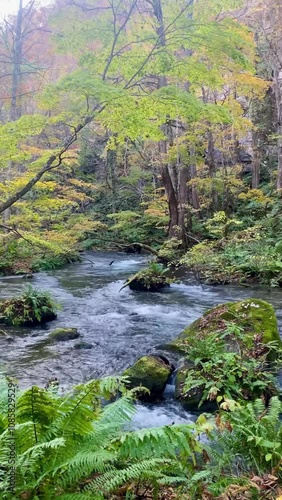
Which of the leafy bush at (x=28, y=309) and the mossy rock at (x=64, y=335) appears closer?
the mossy rock at (x=64, y=335)

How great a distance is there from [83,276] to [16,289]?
3.64 m

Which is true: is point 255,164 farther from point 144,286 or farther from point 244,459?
point 244,459

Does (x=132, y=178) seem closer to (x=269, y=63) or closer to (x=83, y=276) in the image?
(x=269, y=63)

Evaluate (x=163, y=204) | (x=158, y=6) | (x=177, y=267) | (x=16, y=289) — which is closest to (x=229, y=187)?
(x=163, y=204)

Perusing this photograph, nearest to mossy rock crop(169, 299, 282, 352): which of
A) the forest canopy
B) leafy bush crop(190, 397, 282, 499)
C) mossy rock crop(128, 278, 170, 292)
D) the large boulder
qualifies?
the large boulder

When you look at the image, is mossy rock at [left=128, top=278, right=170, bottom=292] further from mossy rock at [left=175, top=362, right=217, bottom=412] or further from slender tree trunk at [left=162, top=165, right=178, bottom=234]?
mossy rock at [left=175, top=362, right=217, bottom=412]

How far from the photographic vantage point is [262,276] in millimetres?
12961

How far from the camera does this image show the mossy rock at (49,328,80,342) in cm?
806

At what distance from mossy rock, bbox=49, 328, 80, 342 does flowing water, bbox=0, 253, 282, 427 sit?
7.1 inches

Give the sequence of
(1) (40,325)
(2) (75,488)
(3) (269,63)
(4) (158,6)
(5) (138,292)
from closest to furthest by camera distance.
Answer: (2) (75,488) → (4) (158,6) → (1) (40,325) → (5) (138,292) → (3) (269,63)

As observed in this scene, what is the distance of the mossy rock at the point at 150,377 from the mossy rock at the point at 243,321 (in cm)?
67

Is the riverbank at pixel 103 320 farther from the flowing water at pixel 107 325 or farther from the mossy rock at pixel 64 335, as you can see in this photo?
the mossy rock at pixel 64 335

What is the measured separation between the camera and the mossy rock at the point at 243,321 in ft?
20.3

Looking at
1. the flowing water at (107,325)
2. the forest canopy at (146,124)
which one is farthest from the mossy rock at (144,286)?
the forest canopy at (146,124)
